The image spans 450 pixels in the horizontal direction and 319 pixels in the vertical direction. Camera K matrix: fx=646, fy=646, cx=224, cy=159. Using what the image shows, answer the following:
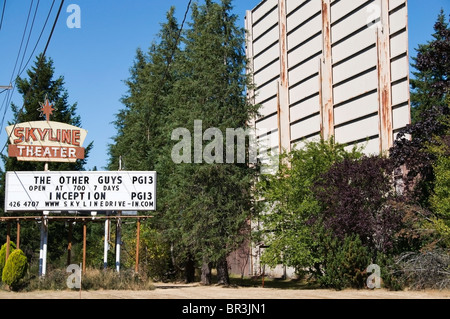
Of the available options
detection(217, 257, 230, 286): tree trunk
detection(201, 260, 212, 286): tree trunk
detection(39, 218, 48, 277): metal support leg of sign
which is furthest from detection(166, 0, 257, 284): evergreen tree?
detection(39, 218, 48, 277): metal support leg of sign

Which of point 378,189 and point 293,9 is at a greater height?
point 293,9

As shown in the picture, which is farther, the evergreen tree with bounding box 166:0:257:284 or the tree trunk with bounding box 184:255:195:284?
the tree trunk with bounding box 184:255:195:284

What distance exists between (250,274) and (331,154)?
23267mm

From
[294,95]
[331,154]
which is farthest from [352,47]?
[331,154]

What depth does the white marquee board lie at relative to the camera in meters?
32.7

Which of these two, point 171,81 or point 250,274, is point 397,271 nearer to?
point 171,81

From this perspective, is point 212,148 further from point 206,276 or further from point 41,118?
point 41,118

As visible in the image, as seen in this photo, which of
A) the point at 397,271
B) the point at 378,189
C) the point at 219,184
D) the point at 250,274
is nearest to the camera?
the point at 397,271

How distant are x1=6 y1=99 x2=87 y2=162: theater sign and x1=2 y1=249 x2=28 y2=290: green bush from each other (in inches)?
224

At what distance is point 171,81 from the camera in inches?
1940

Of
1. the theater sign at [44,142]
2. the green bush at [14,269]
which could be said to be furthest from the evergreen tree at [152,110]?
the green bush at [14,269]

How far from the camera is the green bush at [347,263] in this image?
31.7m
